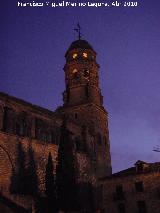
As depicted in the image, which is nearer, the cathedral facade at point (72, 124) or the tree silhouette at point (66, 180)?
the tree silhouette at point (66, 180)

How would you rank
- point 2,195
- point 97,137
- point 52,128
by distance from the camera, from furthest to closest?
point 97,137
point 52,128
point 2,195

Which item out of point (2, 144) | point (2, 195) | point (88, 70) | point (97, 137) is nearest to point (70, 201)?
point (2, 195)

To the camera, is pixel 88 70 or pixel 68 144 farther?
pixel 88 70

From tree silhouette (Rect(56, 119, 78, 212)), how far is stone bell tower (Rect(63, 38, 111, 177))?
1271cm

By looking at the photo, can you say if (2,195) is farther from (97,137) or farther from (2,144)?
(97,137)

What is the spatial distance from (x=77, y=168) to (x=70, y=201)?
11084 millimetres

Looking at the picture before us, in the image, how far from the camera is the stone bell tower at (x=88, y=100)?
50219 millimetres

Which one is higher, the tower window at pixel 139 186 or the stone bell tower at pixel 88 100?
the stone bell tower at pixel 88 100

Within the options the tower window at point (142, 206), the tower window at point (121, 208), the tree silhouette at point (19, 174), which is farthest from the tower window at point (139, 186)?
the tree silhouette at point (19, 174)

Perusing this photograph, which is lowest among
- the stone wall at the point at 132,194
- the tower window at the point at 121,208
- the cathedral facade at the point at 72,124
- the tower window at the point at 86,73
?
the tower window at the point at 121,208

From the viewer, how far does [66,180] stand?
33.2 m

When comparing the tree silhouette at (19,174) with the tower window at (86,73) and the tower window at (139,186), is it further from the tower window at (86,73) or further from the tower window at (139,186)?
the tower window at (86,73)

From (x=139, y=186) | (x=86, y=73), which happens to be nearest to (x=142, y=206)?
(x=139, y=186)

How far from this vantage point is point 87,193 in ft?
141
